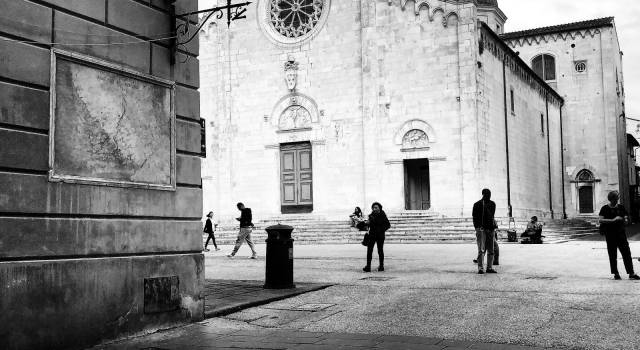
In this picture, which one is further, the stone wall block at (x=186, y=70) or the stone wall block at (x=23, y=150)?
the stone wall block at (x=186, y=70)

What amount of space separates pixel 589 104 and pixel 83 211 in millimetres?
43899

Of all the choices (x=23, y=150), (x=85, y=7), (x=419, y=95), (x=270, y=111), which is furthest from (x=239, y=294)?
(x=270, y=111)

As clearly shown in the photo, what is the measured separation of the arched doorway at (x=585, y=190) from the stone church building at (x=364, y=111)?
835cm

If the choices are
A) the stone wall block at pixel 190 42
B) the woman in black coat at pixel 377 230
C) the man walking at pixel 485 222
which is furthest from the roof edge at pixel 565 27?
the stone wall block at pixel 190 42

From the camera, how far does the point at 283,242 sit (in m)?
11.1

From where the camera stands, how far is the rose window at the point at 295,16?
3294cm

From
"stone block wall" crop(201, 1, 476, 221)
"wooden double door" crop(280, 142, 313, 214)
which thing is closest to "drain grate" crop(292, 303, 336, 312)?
"stone block wall" crop(201, 1, 476, 221)

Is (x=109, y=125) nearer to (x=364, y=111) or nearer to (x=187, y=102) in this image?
(x=187, y=102)

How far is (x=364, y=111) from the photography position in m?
30.9

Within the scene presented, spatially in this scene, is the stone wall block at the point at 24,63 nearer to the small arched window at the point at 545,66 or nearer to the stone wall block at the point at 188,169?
the stone wall block at the point at 188,169

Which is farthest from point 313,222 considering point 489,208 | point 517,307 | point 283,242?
point 517,307

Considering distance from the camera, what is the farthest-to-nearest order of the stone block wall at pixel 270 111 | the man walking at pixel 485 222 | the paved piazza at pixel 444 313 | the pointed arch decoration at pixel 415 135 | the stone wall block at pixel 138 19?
the stone block wall at pixel 270 111
the pointed arch decoration at pixel 415 135
the man walking at pixel 485 222
the stone wall block at pixel 138 19
the paved piazza at pixel 444 313

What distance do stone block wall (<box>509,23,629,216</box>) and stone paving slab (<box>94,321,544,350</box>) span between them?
40892 millimetres

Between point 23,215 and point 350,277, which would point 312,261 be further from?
point 23,215
